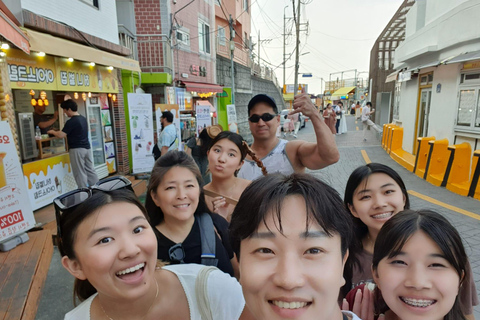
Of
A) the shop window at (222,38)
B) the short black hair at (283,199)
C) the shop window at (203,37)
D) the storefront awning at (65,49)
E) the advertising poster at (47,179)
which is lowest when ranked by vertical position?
the advertising poster at (47,179)

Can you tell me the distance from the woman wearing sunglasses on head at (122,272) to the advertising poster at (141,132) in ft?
23.3

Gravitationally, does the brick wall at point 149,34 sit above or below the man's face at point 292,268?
above

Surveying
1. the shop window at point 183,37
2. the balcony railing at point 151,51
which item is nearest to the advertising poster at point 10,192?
the balcony railing at point 151,51

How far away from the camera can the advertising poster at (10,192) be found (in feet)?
13.2

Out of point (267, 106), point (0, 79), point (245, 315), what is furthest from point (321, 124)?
point (0, 79)

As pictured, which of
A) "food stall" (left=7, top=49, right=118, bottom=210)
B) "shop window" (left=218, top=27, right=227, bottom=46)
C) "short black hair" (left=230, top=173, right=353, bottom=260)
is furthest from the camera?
"shop window" (left=218, top=27, right=227, bottom=46)

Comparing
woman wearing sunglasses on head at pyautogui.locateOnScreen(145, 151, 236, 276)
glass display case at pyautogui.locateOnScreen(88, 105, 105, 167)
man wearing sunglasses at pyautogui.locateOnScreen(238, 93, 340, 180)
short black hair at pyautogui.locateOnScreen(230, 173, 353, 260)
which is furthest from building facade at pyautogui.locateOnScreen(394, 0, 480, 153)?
glass display case at pyautogui.locateOnScreen(88, 105, 105, 167)

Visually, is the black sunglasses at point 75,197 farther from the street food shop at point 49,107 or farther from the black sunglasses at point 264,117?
the street food shop at point 49,107

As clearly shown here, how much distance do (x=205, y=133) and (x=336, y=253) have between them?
2.10m

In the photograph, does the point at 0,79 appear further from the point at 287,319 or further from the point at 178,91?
the point at 178,91

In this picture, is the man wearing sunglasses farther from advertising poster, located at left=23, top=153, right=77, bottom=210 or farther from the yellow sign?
advertising poster, located at left=23, top=153, right=77, bottom=210

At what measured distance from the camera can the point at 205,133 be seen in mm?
2881

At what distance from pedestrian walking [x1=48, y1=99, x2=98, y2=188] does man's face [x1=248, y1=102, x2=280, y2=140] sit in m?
4.66

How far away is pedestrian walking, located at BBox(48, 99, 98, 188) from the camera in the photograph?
5.95m
